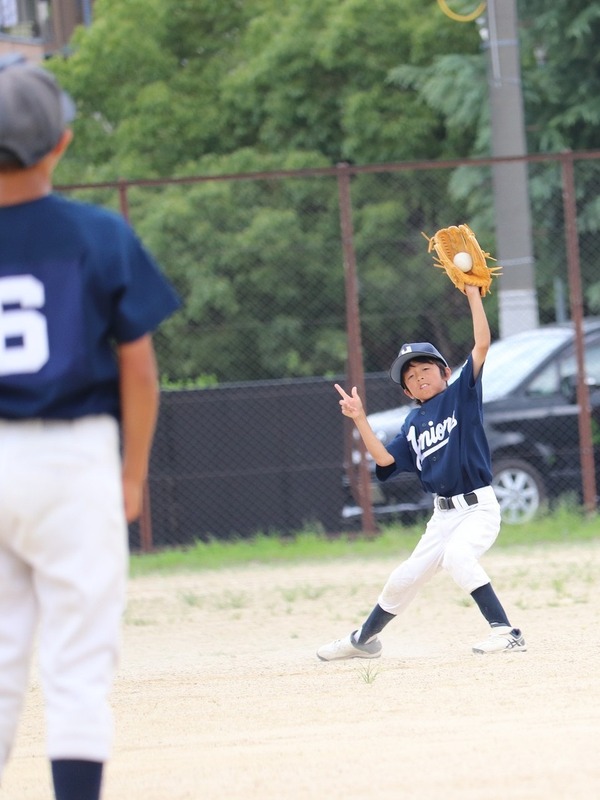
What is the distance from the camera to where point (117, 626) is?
10.4 ft

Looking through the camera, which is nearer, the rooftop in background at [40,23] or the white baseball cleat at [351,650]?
the white baseball cleat at [351,650]

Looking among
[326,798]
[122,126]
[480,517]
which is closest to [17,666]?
[326,798]

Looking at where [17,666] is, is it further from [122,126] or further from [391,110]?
[122,126]

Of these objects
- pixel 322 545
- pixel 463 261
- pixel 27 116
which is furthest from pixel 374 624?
pixel 322 545

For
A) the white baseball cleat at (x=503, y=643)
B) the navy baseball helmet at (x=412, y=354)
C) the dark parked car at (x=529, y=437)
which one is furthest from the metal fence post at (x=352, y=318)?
the white baseball cleat at (x=503, y=643)

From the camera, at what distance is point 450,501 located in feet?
20.2

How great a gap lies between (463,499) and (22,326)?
3368 mm

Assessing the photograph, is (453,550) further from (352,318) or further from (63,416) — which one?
(352,318)

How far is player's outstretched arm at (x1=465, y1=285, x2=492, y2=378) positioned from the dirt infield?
1.26m

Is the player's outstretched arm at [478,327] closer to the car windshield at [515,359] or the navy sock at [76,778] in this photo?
the navy sock at [76,778]

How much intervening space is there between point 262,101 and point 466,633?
15511 mm

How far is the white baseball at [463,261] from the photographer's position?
20.0 ft

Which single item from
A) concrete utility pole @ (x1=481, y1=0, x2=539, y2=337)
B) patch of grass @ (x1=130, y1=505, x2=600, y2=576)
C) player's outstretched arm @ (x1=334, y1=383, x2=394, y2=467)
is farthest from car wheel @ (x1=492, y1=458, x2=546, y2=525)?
player's outstretched arm @ (x1=334, y1=383, x2=394, y2=467)

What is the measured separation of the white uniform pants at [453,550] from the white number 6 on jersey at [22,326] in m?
3.29
